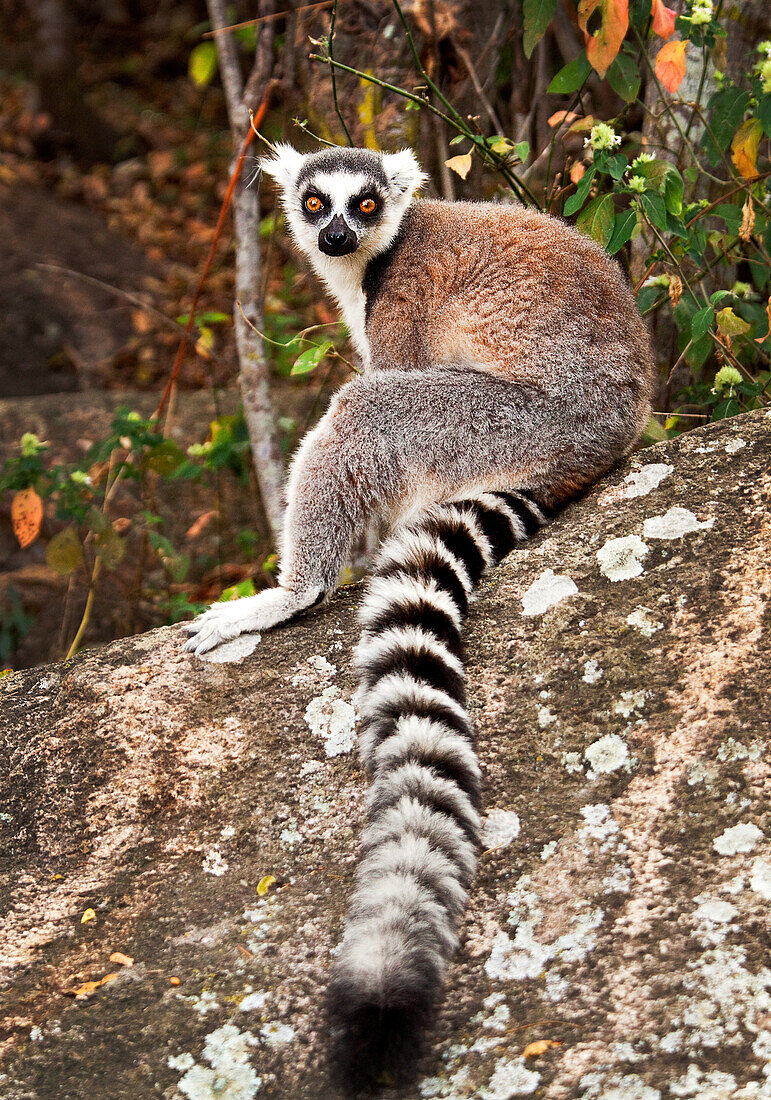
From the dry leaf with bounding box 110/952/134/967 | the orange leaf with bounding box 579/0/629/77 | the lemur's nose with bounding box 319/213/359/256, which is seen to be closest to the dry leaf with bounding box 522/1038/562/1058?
the dry leaf with bounding box 110/952/134/967

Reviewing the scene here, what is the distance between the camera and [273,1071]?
1.90 meters

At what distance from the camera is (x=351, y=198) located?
13.6ft

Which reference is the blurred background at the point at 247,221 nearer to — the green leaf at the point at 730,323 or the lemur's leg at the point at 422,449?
the green leaf at the point at 730,323

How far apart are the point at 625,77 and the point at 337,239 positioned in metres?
1.40

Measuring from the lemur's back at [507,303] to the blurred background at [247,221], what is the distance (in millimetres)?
206

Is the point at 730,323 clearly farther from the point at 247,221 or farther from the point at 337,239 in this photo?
the point at 247,221

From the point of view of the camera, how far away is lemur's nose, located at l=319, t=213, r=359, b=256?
159 inches

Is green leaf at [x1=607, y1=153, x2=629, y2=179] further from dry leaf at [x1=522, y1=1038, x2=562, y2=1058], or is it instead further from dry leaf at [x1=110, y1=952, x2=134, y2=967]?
dry leaf at [x1=110, y1=952, x2=134, y2=967]

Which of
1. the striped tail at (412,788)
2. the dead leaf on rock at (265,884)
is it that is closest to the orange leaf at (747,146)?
the striped tail at (412,788)

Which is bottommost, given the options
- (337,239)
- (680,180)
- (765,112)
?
(337,239)

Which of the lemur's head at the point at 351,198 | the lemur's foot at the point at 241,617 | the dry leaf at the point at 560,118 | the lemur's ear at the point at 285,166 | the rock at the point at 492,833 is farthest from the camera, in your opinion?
the lemur's ear at the point at 285,166

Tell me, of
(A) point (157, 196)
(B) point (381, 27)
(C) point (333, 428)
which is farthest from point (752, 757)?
(A) point (157, 196)

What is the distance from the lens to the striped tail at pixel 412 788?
178 centimetres

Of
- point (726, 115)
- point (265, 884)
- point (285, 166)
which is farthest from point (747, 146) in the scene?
point (265, 884)
